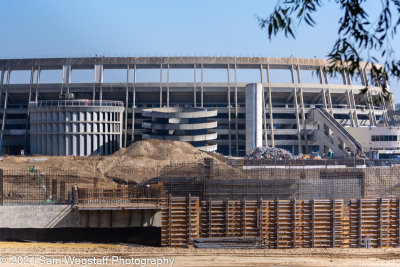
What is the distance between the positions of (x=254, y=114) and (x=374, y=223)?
138 feet

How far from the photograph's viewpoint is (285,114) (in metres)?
79.6

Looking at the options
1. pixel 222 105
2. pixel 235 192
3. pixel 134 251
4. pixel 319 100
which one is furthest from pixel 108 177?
pixel 319 100

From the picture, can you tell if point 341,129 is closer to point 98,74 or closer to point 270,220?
point 98,74

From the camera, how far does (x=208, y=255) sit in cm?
2902

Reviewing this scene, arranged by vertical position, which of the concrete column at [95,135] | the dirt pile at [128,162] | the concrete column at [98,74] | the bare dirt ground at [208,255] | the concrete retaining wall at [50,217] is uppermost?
the concrete column at [98,74]

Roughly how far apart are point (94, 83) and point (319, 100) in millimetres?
33608

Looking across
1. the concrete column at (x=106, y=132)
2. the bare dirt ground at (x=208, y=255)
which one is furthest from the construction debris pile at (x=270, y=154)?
the bare dirt ground at (x=208, y=255)

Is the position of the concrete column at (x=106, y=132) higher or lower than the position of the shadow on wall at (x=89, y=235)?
higher

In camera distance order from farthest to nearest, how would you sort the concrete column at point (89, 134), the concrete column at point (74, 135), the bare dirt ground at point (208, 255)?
the concrete column at point (89, 134) → the concrete column at point (74, 135) → the bare dirt ground at point (208, 255)

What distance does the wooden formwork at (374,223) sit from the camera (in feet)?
108

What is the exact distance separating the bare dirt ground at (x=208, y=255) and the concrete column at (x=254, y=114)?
4268 centimetres

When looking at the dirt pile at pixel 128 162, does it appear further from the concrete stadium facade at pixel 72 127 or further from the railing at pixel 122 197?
the railing at pixel 122 197

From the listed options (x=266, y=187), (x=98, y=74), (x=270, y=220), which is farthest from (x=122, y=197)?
(x=98, y=74)

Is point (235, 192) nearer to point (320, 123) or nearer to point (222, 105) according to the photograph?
point (320, 123)
